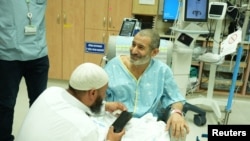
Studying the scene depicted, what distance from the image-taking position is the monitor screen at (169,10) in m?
3.60

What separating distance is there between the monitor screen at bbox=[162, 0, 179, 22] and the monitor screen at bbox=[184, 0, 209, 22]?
106 centimetres

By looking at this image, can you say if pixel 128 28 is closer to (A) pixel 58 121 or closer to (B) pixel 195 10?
(B) pixel 195 10

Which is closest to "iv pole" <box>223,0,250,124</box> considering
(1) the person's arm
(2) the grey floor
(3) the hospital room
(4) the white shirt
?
(3) the hospital room

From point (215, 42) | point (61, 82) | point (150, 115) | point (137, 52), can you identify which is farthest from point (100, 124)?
point (61, 82)

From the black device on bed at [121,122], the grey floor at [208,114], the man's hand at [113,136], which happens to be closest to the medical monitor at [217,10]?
the grey floor at [208,114]

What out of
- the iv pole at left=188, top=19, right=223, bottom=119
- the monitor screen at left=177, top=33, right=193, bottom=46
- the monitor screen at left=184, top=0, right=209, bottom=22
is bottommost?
the iv pole at left=188, top=19, right=223, bottom=119

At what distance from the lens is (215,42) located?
298cm

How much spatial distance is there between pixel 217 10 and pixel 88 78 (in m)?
2.01

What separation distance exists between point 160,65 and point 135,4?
185 centimetres

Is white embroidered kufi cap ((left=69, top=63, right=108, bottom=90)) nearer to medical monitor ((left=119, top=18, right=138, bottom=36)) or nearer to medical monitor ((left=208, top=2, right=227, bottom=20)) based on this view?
medical monitor ((left=119, top=18, right=138, bottom=36))

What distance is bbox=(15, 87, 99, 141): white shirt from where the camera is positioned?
1079 millimetres

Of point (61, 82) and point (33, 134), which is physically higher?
point (33, 134)

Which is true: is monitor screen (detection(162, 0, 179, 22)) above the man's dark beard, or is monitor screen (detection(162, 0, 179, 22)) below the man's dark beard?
above

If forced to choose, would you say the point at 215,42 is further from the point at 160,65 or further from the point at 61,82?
the point at 61,82
